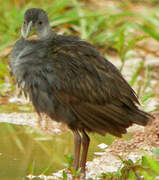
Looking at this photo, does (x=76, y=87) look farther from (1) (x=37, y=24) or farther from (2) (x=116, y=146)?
(2) (x=116, y=146)

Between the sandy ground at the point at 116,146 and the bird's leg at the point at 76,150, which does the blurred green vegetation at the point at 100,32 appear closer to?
the sandy ground at the point at 116,146

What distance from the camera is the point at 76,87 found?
3678mm

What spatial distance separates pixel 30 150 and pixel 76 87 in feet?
2.78

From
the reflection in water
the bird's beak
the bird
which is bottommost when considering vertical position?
the reflection in water

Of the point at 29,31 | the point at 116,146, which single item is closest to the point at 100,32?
the point at 116,146

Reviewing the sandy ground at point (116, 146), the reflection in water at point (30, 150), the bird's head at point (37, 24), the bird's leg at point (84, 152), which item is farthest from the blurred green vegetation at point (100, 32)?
the bird's leg at point (84, 152)

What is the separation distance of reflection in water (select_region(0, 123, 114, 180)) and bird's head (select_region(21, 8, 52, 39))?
95cm

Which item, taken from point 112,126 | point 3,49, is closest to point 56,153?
point 112,126

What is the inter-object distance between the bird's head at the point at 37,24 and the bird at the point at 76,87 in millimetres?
166

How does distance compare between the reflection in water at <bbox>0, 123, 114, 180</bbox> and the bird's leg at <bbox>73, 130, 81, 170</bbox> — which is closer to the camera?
the reflection in water at <bbox>0, 123, 114, 180</bbox>

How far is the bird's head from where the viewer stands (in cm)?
402

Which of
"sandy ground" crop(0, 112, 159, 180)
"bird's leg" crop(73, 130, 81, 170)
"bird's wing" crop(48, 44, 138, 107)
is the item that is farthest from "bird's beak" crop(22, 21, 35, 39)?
"sandy ground" crop(0, 112, 159, 180)

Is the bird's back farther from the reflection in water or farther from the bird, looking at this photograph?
the reflection in water

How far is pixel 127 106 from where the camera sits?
12.5 feet
